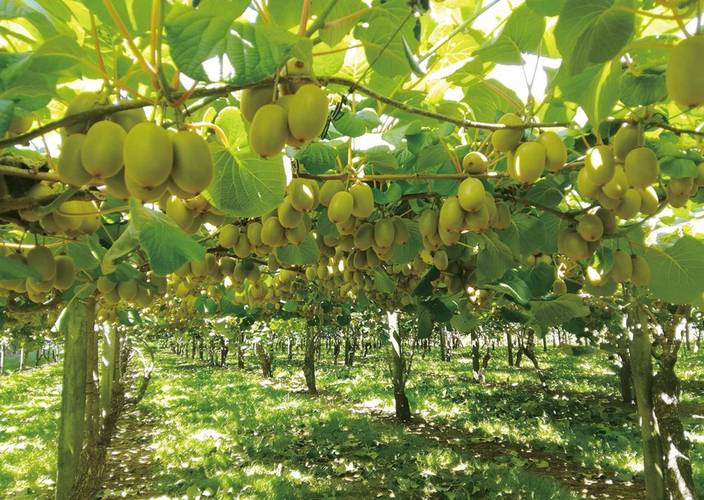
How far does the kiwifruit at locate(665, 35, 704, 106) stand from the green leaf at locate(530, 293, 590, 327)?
2.28 m

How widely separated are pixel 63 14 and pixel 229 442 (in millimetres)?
9368

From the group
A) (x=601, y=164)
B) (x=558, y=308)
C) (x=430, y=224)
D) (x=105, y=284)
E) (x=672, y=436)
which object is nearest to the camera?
(x=601, y=164)

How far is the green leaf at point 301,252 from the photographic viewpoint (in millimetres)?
2100

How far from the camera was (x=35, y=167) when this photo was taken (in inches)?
44.4

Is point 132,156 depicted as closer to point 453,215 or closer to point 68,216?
point 68,216

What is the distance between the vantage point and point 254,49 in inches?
25.9

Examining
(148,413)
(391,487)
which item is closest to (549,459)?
(391,487)

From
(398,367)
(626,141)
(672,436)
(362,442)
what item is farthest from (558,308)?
(398,367)

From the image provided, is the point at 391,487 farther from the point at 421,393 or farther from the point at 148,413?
the point at 148,413

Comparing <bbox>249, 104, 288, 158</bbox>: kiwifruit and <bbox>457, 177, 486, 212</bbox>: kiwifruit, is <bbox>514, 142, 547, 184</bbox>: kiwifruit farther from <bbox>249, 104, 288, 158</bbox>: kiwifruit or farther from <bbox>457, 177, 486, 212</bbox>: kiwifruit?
<bbox>249, 104, 288, 158</bbox>: kiwifruit

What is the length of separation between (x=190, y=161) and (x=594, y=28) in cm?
66

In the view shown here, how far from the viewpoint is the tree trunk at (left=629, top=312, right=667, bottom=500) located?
15.5 feet

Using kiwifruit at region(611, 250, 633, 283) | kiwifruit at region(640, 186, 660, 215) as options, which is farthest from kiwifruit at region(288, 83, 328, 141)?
kiwifruit at region(611, 250, 633, 283)

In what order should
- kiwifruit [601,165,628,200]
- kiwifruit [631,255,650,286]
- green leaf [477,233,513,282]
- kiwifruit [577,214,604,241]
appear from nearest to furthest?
kiwifruit [601,165,628,200] < kiwifruit [577,214,604,241] < kiwifruit [631,255,650,286] < green leaf [477,233,513,282]
